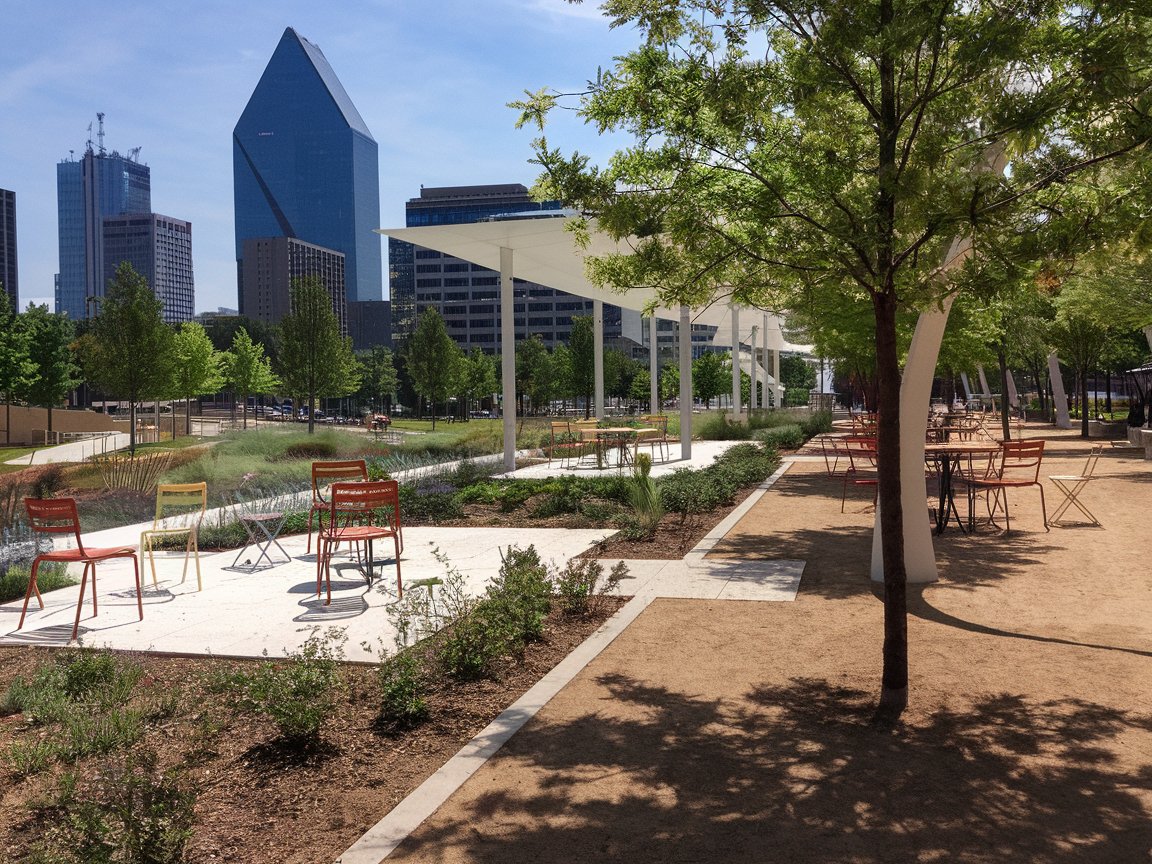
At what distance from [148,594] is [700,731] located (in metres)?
5.70

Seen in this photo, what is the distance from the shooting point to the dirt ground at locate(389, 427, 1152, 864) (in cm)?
353

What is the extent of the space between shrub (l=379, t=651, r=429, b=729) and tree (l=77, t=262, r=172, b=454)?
97.0ft

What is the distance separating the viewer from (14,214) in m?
186

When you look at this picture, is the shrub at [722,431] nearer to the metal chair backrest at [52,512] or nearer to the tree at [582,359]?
the tree at [582,359]

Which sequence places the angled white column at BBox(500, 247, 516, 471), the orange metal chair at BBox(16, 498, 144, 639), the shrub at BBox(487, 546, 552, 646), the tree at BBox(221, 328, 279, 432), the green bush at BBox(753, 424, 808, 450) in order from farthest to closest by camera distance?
the tree at BBox(221, 328, 279, 432) < the green bush at BBox(753, 424, 808, 450) < the angled white column at BBox(500, 247, 516, 471) < the orange metal chair at BBox(16, 498, 144, 639) < the shrub at BBox(487, 546, 552, 646)

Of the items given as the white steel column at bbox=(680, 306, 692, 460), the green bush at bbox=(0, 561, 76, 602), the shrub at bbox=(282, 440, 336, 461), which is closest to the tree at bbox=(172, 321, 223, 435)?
the shrub at bbox=(282, 440, 336, 461)

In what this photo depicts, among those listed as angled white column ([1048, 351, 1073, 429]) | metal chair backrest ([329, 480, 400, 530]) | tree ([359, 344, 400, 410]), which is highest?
tree ([359, 344, 400, 410])

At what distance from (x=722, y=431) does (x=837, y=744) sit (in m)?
25.9

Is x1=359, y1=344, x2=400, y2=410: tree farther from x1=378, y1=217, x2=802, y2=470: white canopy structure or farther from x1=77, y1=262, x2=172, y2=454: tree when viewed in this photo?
x1=378, y1=217, x2=802, y2=470: white canopy structure

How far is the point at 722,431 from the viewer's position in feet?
98.9

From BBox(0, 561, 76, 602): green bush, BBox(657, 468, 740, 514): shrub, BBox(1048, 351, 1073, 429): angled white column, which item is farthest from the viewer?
BBox(1048, 351, 1073, 429): angled white column

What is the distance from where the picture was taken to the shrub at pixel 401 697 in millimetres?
4828

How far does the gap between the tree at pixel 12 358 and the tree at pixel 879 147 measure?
42.8 metres

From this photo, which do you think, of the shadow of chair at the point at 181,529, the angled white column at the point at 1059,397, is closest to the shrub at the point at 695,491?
the shadow of chair at the point at 181,529
